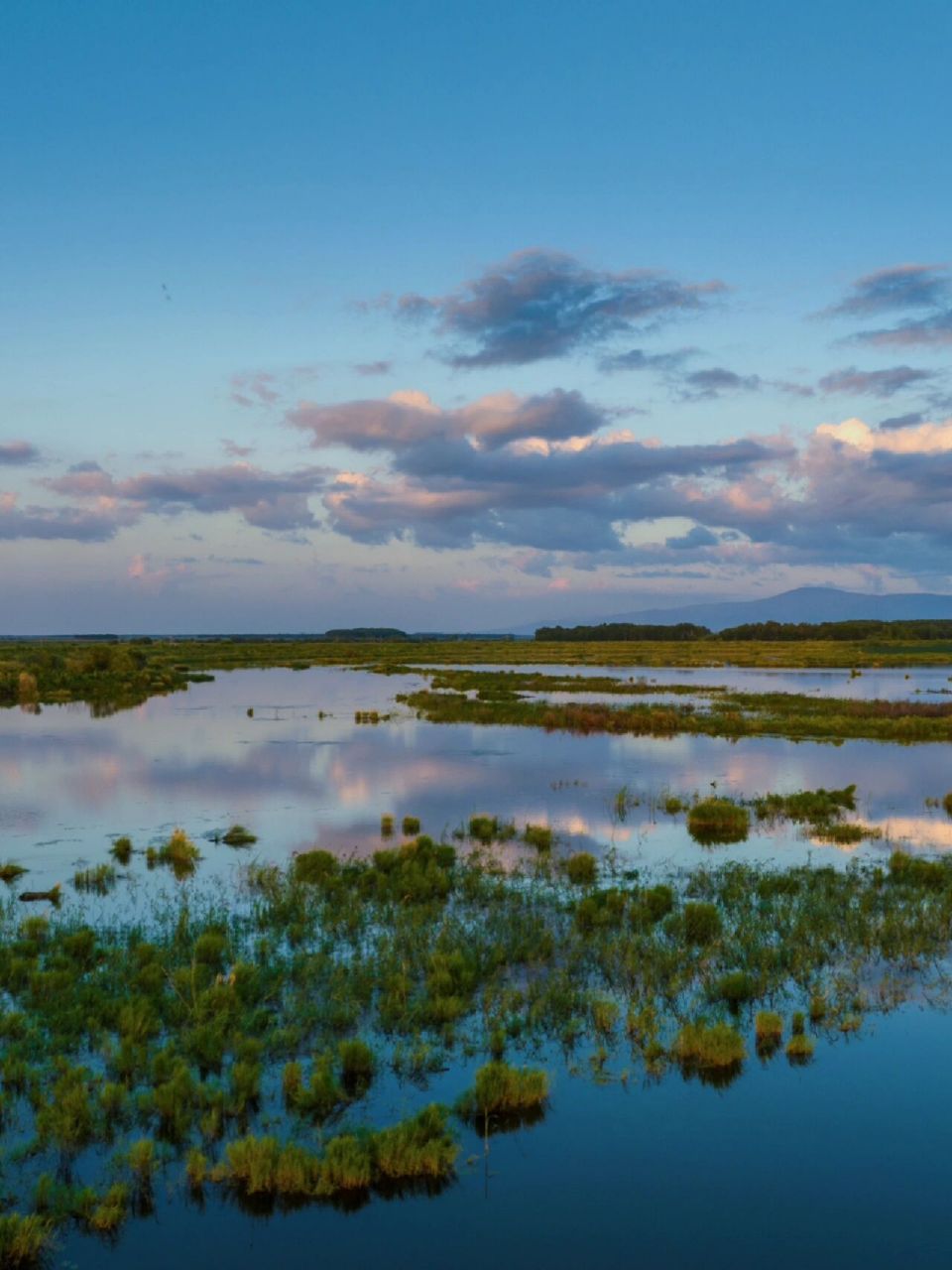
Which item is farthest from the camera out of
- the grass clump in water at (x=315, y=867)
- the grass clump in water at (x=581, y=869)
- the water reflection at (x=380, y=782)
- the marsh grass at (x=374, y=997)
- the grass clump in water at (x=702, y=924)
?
the water reflection at (x=380, y=782)

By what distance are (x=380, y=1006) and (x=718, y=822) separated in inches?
519

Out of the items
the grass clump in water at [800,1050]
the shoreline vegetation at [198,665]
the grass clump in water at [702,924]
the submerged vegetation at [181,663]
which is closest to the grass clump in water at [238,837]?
the grass clump in water at [702,924]

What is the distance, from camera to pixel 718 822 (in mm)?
22812

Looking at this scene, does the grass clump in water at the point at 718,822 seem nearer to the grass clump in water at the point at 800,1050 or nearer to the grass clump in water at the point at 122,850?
the grass clump in water at the point at 800,1050

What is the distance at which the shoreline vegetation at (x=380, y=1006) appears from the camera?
8.38m

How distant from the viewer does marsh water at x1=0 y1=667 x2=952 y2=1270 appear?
25.6ft

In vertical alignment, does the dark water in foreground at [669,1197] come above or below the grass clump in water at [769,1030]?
below

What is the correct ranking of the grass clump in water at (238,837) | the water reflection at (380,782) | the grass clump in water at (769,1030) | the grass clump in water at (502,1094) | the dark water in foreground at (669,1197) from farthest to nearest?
the water reflection at (380,782), the grass clump in water at (238,837), the grass clump in water at (769,1030), the grass clump in water at (502,1094), the dark water in foreground at (669,1197)

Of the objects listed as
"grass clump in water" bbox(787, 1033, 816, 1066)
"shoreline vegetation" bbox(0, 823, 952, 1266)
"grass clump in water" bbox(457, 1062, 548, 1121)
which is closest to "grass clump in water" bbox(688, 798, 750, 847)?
"shoreline vegetation" bbox(0, 823, 952, 1266)

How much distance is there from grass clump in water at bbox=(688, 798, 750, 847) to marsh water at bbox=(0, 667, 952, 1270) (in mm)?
416

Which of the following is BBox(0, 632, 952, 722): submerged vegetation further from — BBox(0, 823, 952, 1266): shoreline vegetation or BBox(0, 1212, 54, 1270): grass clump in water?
BBox(0, 1212, 54, 1270): grass clump in water

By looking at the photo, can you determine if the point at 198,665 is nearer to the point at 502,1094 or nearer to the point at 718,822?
the point at 718,822

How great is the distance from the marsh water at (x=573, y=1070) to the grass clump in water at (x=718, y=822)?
416 mm

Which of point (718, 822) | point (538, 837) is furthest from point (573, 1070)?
point (718, 822)
